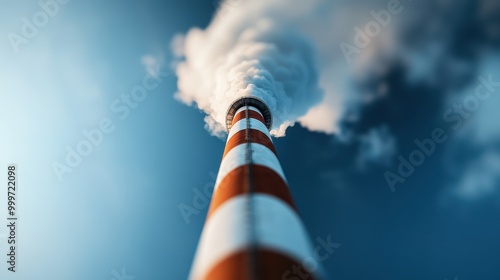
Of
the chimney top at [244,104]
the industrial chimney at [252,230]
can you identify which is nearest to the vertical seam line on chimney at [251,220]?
the industrial chimney at [252,230]

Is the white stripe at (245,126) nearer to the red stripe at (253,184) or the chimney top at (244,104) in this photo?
the chimney top at (244,104)

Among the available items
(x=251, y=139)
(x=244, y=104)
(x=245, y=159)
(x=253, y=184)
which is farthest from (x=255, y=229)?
(x=244, y=104)

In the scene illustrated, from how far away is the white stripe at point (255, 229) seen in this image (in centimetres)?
616

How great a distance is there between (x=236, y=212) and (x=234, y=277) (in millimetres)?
1919

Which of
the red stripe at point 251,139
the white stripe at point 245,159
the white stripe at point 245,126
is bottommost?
the white stripe at point 245,159

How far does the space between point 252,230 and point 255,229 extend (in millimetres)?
70

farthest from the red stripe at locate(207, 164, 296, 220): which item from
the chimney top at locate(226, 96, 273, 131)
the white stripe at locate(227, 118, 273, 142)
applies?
the chimney top at locate(226, 96, 273, 131)

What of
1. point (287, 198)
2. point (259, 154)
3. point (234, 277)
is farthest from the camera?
A: point (259, 154)

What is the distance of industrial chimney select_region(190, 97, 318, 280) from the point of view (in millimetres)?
5707

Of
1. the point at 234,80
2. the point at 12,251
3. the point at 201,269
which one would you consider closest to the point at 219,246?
the point at 201,269

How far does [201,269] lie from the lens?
6.42m

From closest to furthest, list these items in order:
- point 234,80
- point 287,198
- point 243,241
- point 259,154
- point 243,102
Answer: point 243,241 → point 287,198 → point 259,154 → point 243,102 → point 234,80

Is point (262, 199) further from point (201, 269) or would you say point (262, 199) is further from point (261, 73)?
point (261, 73)

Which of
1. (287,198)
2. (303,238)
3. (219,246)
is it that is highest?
(287,198)
